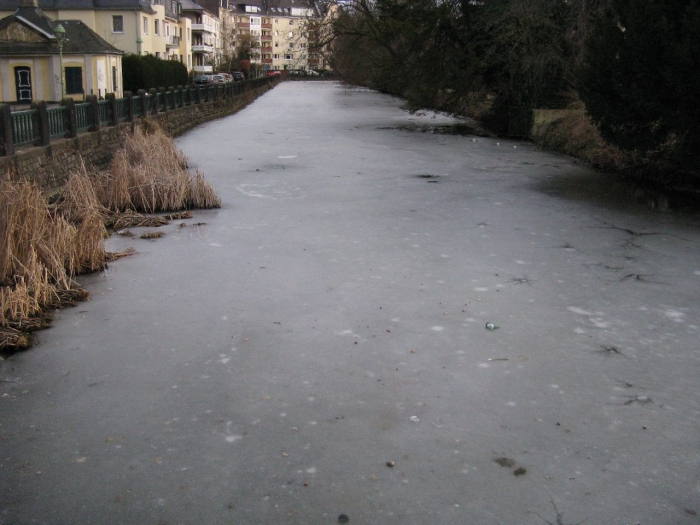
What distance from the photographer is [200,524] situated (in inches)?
168

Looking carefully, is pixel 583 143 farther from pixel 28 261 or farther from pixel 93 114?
pixel 28 261

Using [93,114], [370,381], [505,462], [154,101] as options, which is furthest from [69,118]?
[505,462]

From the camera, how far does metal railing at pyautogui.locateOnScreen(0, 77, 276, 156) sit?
538 inches

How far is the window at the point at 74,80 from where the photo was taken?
46.6 metres

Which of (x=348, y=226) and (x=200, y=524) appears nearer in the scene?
(x=200, y=524)

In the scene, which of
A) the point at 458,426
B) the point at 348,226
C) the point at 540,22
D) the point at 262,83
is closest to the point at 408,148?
the point at 540,22

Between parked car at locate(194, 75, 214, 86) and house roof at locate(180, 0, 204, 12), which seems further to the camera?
house roof at locate(180, 0, 204, 12)

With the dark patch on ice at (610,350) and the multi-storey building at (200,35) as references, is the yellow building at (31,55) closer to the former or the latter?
the dark patch on ice at (610,350)

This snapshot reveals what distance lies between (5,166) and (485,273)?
27.8ft

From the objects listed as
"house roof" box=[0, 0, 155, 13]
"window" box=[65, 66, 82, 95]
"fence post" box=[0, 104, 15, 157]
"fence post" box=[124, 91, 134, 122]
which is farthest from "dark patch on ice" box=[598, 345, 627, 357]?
"house roof" box=[0, 0, 155, 13]

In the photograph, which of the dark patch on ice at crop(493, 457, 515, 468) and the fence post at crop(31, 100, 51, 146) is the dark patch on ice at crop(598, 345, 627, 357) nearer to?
the dark patch on ice at crop(493, 457, 515, 468)

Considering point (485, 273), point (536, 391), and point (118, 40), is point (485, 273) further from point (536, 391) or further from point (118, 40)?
point (118, 40)

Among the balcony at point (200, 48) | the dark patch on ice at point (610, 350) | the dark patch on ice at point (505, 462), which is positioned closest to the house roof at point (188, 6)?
the balcony at point (200, 48)

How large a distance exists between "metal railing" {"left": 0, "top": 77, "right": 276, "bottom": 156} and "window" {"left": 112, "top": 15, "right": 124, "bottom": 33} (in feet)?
107
